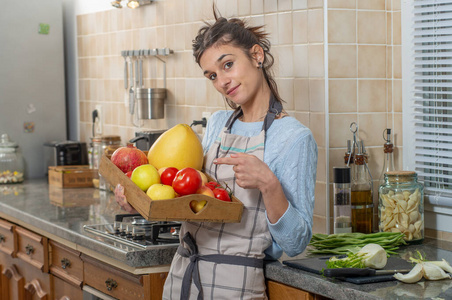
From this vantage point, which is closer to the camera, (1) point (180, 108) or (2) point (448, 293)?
(2) point (448, 293)

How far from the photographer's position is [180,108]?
3.17 metres

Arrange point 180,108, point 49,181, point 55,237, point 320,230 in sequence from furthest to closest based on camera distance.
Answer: point 49,181
point 180,108
point 55,237
point 320,230

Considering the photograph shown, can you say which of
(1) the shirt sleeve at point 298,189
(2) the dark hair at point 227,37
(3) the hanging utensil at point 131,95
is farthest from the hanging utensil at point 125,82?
(1) the shirt sleeve at point 298,189

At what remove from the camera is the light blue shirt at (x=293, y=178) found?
1683 millimetres

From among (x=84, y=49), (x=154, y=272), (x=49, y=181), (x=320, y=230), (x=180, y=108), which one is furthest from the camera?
(x=84, y=49)

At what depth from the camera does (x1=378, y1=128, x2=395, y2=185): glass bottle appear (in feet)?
7.46

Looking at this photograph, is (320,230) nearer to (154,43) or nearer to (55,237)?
(55,237)

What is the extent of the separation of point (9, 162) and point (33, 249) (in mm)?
1167

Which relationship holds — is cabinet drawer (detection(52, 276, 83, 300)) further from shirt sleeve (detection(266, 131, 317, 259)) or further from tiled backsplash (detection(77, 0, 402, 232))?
shirt sleeve (detection(266, 131, 317, 259))

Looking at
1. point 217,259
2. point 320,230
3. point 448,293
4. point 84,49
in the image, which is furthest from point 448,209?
point 84,49

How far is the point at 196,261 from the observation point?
184 centimetres

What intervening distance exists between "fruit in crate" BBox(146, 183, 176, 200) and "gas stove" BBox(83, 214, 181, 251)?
45cm

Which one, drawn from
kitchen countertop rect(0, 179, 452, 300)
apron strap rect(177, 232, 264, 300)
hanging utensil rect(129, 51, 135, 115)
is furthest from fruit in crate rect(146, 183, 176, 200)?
hanging utensil rect(129, 51, 135, 115)

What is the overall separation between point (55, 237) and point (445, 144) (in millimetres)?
1501
